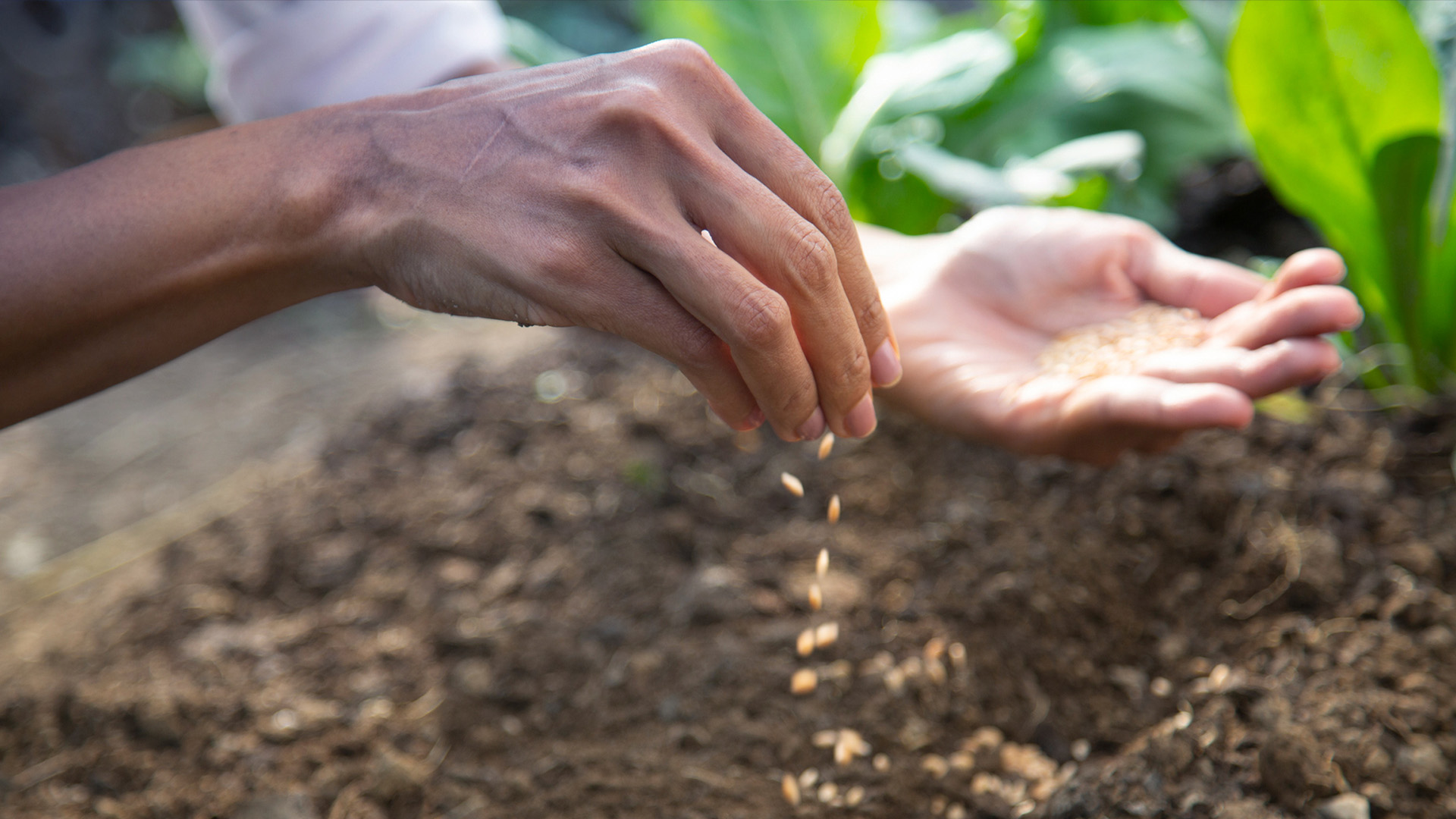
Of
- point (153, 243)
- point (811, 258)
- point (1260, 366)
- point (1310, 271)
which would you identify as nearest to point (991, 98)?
point (1310, 271)

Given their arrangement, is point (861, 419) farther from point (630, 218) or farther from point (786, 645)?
point (786, 645)

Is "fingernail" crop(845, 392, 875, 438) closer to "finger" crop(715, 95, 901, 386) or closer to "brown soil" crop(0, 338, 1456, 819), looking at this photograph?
"finger" crop(715, 95, 901, 386)

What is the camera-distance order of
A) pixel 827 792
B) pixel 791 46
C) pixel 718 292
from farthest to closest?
pixel 791 46
pixel 827 792
pixel 718 292

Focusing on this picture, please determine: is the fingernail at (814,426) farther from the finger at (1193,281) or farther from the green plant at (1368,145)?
the green plant at (1368,145)

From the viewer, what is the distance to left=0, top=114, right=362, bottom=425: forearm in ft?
2.53

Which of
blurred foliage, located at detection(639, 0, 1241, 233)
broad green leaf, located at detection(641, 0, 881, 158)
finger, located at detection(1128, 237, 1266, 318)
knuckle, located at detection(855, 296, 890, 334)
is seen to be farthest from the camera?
broad green leaf, located at detection(641, 0, 881, 158)

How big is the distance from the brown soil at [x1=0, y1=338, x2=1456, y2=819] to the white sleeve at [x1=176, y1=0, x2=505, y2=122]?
26.5 inches

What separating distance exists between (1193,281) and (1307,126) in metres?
0.32

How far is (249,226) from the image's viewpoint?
0.79 m

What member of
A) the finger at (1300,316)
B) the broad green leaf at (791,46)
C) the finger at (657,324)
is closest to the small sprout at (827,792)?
the finger at (657,324)

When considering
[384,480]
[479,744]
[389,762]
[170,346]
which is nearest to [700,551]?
[479,744]

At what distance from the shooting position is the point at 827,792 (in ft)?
3.28

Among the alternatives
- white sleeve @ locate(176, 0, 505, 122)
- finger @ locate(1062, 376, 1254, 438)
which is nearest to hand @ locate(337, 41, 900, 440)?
finger @ locate(1062, 376, 1254, 438)

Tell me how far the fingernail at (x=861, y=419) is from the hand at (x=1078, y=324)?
24 cm
